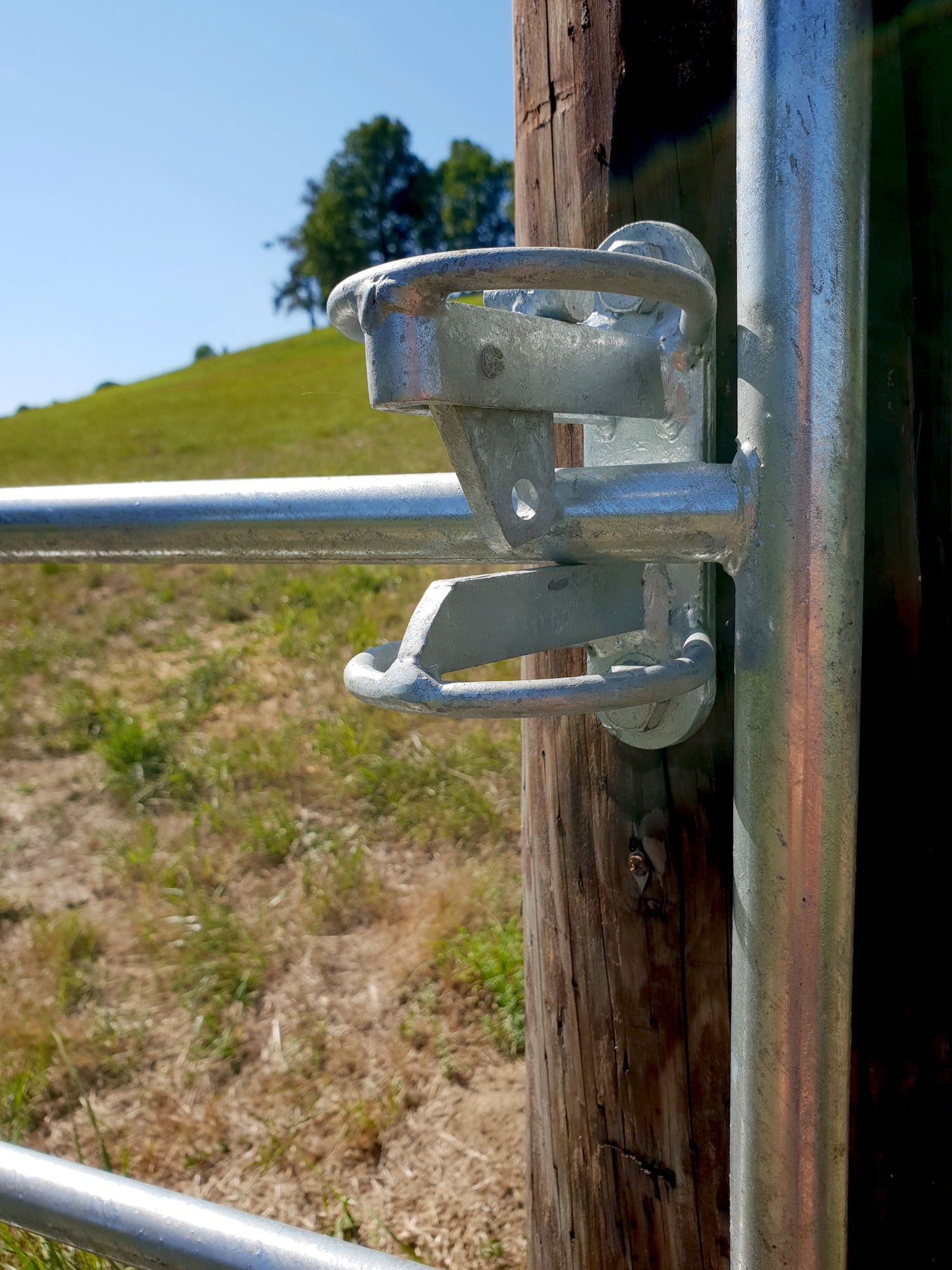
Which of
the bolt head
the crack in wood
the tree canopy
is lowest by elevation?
the crack in wood

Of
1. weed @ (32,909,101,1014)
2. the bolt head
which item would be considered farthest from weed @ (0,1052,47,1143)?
the bolt head

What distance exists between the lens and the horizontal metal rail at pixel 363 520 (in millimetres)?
601

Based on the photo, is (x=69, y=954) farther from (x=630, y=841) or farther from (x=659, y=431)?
A: (x=659, y=431)

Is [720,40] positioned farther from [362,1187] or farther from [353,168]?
[353,168]

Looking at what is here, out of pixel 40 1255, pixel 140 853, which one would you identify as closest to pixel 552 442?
pixel 40 1255

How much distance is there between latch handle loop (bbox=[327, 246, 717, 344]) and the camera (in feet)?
1.59

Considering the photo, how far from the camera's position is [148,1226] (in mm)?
725

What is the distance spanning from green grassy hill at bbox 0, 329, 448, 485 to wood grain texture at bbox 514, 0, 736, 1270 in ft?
15.1

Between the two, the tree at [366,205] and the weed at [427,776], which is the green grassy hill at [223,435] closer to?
the weed at [427,776]

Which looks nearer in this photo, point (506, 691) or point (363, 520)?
point (506, 691)

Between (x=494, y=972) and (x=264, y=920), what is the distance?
900 mm

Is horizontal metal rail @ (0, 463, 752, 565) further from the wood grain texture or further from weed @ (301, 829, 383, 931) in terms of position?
weed @ (301, 829, 383, 931)

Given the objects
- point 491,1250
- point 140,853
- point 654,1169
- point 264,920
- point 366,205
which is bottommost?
point 491,1250

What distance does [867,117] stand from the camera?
60 centimetres
